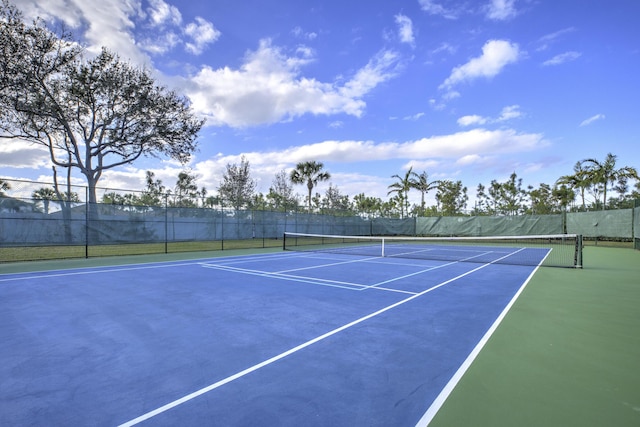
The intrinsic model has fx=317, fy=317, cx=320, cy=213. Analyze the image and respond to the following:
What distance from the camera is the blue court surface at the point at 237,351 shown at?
2424mm

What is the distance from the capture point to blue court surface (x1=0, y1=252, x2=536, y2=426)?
2.42 meters

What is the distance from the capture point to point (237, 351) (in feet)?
11.7

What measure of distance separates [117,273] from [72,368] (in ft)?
23.7

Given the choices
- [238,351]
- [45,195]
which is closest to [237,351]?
[238,351]

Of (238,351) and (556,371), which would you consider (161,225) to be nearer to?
(238,351)

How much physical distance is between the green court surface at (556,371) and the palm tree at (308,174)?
33706 millimetres

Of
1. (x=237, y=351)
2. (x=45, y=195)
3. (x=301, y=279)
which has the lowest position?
(x=301, y=279)

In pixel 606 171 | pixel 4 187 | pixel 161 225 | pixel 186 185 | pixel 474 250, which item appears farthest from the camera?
pixel 186 185

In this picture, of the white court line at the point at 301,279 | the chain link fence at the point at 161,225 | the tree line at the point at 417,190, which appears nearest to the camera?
the white court line at the point at 301,279

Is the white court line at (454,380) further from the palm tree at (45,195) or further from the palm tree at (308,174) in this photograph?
the palm tree at (308,174)

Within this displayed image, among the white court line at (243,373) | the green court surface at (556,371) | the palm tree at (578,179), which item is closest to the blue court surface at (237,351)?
the white court line at (243,373)

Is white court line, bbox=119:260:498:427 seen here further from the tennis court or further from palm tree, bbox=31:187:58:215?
palm tree, bbox=31:187:58:215

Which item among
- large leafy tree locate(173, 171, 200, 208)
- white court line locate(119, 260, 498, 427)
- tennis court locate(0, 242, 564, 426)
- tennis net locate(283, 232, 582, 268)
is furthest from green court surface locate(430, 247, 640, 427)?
large leafy tree locate(173, 171, 200, 208)

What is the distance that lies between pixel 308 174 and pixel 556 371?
3646 cm
